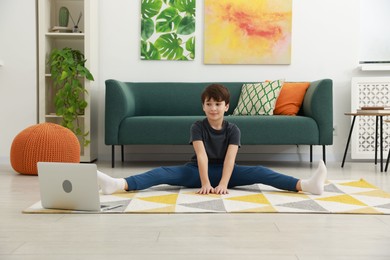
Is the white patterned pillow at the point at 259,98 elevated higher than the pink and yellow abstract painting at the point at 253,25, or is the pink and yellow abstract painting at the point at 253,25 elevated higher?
the pink and yellow abstract painting at the point at 253,25

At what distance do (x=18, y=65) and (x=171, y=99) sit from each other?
1.26 m

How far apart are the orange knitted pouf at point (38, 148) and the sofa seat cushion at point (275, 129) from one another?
1.22 meters

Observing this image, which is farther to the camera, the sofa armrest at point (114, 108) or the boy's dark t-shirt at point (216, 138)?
the sofa armrest at point (114, 108)

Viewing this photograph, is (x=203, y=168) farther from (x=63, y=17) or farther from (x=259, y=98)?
(x=63, y=17)

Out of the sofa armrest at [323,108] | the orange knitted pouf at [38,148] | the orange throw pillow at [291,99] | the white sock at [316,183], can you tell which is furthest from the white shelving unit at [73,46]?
the white sock at [316,183]

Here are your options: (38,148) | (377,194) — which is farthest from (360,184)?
(38,148)

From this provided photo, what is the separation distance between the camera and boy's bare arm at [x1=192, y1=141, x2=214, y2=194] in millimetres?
2689

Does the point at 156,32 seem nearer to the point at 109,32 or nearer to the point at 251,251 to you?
the point at 109,32

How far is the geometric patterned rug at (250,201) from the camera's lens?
2.27 metres

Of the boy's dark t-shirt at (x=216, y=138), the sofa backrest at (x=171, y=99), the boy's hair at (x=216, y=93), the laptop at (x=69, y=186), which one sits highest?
the boy's hair at (x=216, y=93)

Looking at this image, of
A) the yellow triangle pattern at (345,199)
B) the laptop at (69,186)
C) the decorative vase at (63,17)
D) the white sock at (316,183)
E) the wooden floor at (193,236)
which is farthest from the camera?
the decorative vase at (63,17)

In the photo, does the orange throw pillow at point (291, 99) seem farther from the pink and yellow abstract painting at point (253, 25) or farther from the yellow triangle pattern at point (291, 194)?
the yellow triangle pattern at point (291, 194)

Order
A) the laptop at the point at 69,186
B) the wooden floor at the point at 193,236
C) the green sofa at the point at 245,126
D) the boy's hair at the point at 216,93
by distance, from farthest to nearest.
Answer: the green sofa at the point at 245,126, the boy's hair at the point at 216,93, the laptop at the point at 69,186, the wooden floor at the point at 193,236

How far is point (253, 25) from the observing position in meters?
4.89
